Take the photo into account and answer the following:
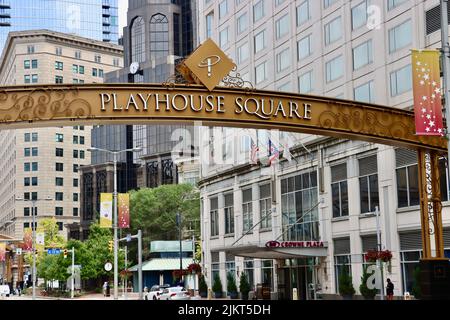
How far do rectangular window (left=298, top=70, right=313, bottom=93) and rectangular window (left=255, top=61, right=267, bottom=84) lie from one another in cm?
609

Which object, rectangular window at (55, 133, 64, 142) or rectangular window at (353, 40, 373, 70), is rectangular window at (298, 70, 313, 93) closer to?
rectangular window at (353, 40, 373, 70)

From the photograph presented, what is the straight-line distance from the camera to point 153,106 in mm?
20328

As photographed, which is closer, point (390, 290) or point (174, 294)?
point (390, 290)

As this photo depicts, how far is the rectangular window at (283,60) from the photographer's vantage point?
183ft

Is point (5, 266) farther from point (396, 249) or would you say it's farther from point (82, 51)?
point (396, 249)

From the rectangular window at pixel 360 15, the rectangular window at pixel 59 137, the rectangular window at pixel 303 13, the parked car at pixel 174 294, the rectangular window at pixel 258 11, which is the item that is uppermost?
the rectangular window at pixel 59 137

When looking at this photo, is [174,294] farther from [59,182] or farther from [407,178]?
[59,182]

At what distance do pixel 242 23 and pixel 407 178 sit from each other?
92.8 feet

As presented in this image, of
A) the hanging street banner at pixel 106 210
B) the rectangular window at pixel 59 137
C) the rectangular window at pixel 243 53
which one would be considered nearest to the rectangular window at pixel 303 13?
the rectangular window at pixel 243 53

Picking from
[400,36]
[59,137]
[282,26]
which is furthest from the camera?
[59,137]

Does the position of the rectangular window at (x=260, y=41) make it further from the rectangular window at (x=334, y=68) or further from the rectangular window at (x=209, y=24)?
the rectangular window at (x=209, y=24)

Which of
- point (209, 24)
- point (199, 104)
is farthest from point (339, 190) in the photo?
point (209, 24)

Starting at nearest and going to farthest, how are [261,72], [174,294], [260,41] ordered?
[174,294] → [261,72] → [260,41]

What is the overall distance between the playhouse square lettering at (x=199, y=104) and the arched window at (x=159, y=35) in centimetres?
14209
